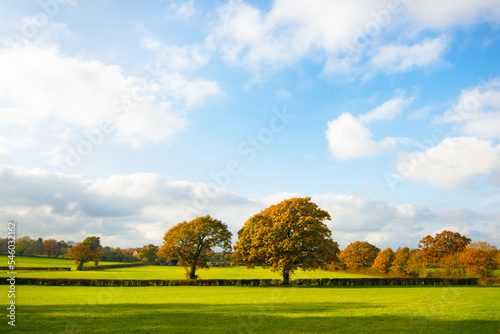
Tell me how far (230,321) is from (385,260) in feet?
260

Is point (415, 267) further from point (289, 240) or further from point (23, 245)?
point (23, 245)

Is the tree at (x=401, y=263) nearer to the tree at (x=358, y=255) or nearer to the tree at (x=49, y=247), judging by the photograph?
the tree at (x=358, y=255)

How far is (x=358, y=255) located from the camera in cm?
9956

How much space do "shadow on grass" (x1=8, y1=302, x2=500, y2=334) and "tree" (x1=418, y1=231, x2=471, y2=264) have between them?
267ft

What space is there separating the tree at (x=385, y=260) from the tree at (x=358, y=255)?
1214 centimetres

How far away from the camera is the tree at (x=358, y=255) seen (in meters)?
98.5

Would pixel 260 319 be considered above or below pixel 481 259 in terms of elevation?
below

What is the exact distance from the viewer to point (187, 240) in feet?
163

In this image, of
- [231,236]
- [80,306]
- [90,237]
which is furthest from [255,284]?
[90,237]

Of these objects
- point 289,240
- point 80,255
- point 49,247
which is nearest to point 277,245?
point 289,240

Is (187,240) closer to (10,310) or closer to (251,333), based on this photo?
(10,310)

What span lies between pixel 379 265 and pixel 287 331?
265 feet

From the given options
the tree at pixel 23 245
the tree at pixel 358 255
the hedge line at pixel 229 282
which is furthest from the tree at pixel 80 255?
the tree at pixel 358 255

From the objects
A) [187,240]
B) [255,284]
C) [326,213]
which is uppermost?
[326,213]
